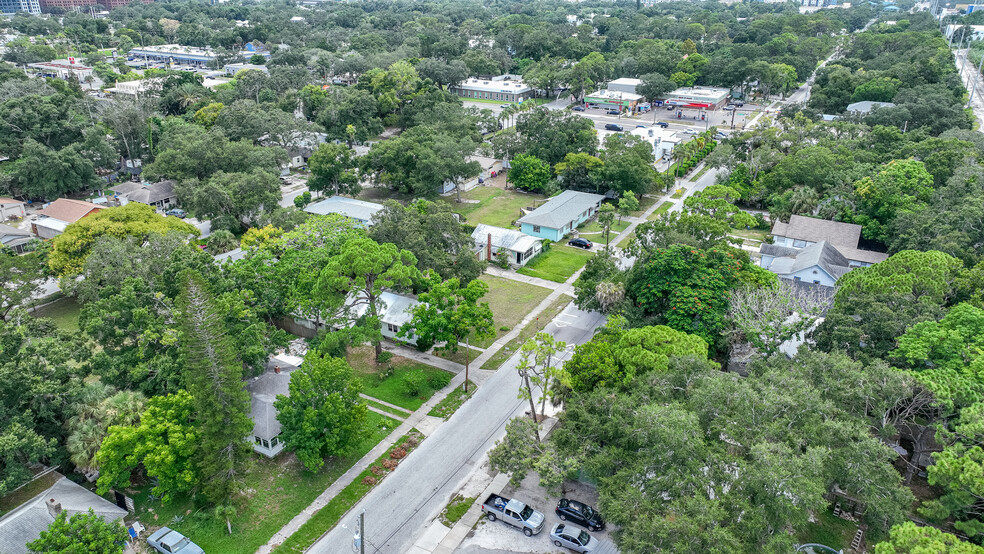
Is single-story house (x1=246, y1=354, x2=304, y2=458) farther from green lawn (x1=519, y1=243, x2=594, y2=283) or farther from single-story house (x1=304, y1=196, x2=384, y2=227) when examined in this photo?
single-story house (x1=304, y1=196, x2=384, y2=227)

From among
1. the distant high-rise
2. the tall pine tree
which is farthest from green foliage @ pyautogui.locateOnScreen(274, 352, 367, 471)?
the distant high-rise

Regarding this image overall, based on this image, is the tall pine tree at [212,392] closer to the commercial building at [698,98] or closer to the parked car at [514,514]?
the parked car at [514,514]

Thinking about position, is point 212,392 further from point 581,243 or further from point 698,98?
point 698,98

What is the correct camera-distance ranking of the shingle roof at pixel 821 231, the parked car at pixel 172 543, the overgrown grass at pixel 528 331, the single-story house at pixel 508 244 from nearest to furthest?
the parked car at pixel 172 543 < the overgrown grass at pixel 528 331 < the shingle roof at pixel 821 231 < the single-story house at pixel 508 244

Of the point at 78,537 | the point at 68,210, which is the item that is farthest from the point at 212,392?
the point at 68,210

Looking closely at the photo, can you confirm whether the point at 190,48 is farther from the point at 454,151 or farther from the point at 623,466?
the point at 623,466

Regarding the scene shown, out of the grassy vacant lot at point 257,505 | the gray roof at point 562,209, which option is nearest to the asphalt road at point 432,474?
the grassy vacant lot at point 257,505
